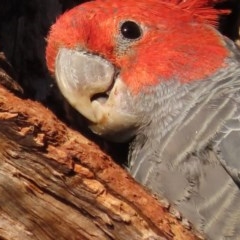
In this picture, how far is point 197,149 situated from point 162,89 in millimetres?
374

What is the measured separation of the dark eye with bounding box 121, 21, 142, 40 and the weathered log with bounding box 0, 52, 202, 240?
90 cm

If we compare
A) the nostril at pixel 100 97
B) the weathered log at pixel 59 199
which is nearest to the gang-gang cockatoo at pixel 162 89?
the nostril at pixel 100 97

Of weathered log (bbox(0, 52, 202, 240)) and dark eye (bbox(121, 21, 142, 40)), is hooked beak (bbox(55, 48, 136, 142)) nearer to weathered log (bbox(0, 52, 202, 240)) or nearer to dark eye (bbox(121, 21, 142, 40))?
dark eye (bbox(121, 21, 142, 40))

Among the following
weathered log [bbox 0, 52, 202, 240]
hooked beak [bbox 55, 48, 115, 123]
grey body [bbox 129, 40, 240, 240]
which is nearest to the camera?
weathered log [bbox 0, 52, 202, 240]

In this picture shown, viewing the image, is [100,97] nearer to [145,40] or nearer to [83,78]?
[83,78]

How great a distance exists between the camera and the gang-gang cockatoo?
253cm

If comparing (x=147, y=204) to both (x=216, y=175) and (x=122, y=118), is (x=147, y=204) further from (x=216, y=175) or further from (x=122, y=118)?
(x=122, y=118)

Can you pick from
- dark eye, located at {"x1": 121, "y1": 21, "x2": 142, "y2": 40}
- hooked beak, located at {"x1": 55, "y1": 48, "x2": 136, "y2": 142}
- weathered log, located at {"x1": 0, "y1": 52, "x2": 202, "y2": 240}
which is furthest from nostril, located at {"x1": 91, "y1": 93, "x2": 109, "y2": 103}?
weathered log, located at {"x1": 0, "y1": 52, "x2": 202, "y2": 240}

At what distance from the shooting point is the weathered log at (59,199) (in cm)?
201

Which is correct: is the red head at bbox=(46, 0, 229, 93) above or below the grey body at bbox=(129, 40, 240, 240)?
above

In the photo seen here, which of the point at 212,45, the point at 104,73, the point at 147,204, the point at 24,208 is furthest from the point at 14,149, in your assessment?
the point at 212,45

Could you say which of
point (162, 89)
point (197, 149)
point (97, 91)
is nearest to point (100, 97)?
point (97, 91)

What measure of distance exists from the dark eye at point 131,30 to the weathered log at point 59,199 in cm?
90

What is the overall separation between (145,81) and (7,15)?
1.29 m
